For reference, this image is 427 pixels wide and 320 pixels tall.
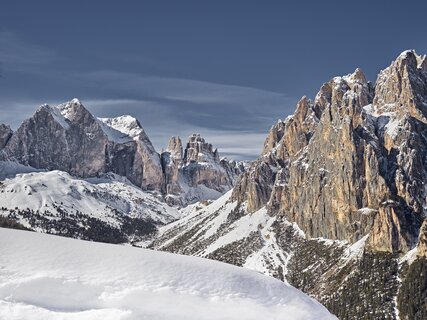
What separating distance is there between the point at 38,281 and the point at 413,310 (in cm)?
15632

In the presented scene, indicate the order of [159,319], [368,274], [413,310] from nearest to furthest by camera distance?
[159,319] → [413,310] → [368,274]

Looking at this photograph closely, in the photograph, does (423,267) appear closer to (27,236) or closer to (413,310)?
(413,310)

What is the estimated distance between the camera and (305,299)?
81.1 feet

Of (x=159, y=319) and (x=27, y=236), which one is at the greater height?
(x=27, y=236)

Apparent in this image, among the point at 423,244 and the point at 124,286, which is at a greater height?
the point at 423,244

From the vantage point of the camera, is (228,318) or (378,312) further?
(378,312)

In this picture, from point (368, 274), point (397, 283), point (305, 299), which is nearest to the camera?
point (305, 299)

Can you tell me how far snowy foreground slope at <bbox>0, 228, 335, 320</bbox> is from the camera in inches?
867

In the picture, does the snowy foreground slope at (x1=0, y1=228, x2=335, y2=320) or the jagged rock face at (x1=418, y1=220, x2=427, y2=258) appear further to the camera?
the jagged rock face at (x1=418, y1=220, x2=427, y2=258)

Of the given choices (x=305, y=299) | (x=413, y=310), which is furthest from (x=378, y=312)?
(x=305, y=299)

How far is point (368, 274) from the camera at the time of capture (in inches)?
7338

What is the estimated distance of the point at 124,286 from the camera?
23.4m

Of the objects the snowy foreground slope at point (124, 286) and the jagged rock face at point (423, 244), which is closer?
the snowy foreground slope at point (124, 286)

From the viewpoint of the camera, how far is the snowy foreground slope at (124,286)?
2202cm
